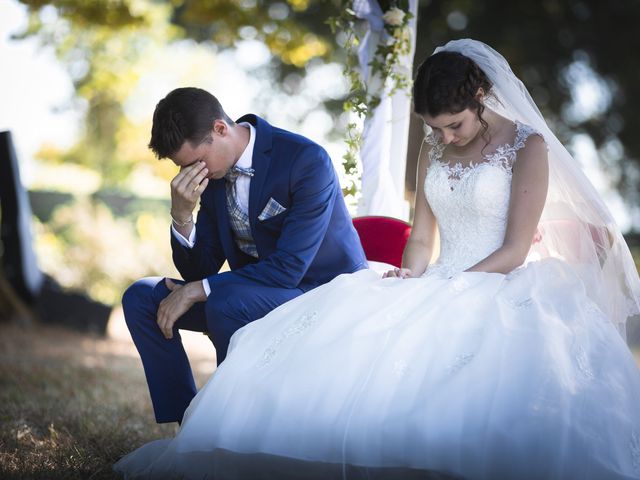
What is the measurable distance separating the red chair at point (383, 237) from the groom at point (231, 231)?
0.39 metres

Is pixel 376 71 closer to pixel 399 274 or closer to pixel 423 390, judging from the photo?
pixel 399 274

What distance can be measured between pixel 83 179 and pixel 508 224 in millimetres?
13039

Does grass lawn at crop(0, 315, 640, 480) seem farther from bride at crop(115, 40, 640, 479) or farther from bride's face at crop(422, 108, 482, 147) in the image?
bride's face at crop(422, 108, 482, 147)

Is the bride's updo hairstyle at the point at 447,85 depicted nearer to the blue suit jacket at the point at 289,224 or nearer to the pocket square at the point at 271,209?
the blue suit jacket at the point at 289,224

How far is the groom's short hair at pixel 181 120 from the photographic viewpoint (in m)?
2.95

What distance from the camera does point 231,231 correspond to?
3.28 meters

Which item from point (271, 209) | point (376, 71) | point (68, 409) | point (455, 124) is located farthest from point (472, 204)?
point (68, 409)

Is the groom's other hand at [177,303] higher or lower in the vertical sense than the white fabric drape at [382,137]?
lower

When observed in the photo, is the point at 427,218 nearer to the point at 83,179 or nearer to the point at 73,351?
the point at 73,351

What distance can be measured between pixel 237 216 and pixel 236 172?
185mm

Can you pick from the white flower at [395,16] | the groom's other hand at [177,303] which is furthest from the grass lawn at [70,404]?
the white flower at [395,16]

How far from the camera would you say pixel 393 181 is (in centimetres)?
415

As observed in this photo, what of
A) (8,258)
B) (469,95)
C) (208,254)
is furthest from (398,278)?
(8,258)

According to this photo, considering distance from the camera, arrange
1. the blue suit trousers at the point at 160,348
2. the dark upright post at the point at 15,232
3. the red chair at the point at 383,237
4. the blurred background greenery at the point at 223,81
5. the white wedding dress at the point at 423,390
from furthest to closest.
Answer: the blurred background greenery at the point at 223,81, the dark upright post at the point at 15,232, the red chair at the point at 383,237, the blue suit trousers at the point at 160,348, the white wedding dress at the point at 423,390
